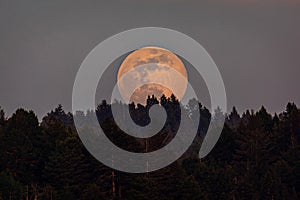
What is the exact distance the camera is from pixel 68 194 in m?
61.2

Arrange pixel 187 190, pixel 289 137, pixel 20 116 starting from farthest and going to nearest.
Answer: pixel 289 137, pixel 20 116, pixel 187 190

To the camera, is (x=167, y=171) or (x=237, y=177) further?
(x=237, y=177)

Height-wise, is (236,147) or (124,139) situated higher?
(236,147)

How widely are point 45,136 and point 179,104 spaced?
10695 cm

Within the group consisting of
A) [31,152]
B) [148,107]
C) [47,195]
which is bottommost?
[47,195]

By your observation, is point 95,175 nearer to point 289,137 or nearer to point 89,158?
point 89,158

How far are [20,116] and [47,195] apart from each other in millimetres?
26692

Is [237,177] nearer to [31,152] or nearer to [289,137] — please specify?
[289,137]

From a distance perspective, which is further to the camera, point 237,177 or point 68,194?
point 237,177

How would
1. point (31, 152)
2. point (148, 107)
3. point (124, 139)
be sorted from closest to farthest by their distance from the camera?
1. point (124, 139)
2. point (31, 152)
3. point (148, 107)

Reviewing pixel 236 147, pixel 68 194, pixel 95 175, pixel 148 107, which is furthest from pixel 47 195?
pixel 148 107

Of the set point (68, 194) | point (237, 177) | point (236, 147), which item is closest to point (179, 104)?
point (236, 147)

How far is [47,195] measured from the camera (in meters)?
59.4

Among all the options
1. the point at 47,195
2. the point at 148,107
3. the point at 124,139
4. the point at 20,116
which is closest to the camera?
the point at 47,195
